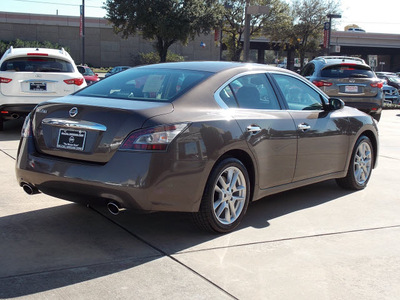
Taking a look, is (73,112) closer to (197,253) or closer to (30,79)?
(197,253)

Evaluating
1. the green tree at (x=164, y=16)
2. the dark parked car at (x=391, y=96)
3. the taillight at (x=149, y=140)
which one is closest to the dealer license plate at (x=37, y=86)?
the taillight at (x=149, y=140)

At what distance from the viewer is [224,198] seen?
185 inches

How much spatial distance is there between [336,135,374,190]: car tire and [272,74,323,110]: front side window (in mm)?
899

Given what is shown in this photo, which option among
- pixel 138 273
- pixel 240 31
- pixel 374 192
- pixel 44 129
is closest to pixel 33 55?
pixel 44 129

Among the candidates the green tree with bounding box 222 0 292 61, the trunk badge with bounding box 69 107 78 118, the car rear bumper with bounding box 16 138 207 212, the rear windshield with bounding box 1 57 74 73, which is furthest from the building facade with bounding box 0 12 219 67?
the car rear bumper with bounding box 16 138 207 212

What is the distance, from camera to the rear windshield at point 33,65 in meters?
10.2

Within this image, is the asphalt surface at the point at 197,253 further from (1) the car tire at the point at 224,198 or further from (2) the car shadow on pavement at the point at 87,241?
(1) the car tire at the point at 224,198

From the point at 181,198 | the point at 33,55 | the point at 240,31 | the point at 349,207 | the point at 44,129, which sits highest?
the point at 240,31

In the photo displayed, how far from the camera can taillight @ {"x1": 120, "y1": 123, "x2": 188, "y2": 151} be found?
4.10 metres

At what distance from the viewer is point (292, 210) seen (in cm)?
572

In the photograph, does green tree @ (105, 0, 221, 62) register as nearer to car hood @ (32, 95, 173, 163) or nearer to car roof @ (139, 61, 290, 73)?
car roof @ (139, 61, 290, 73)

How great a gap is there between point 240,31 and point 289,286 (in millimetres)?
46066

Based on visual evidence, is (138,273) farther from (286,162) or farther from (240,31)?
(240,31)

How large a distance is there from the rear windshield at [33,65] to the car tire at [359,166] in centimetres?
630
